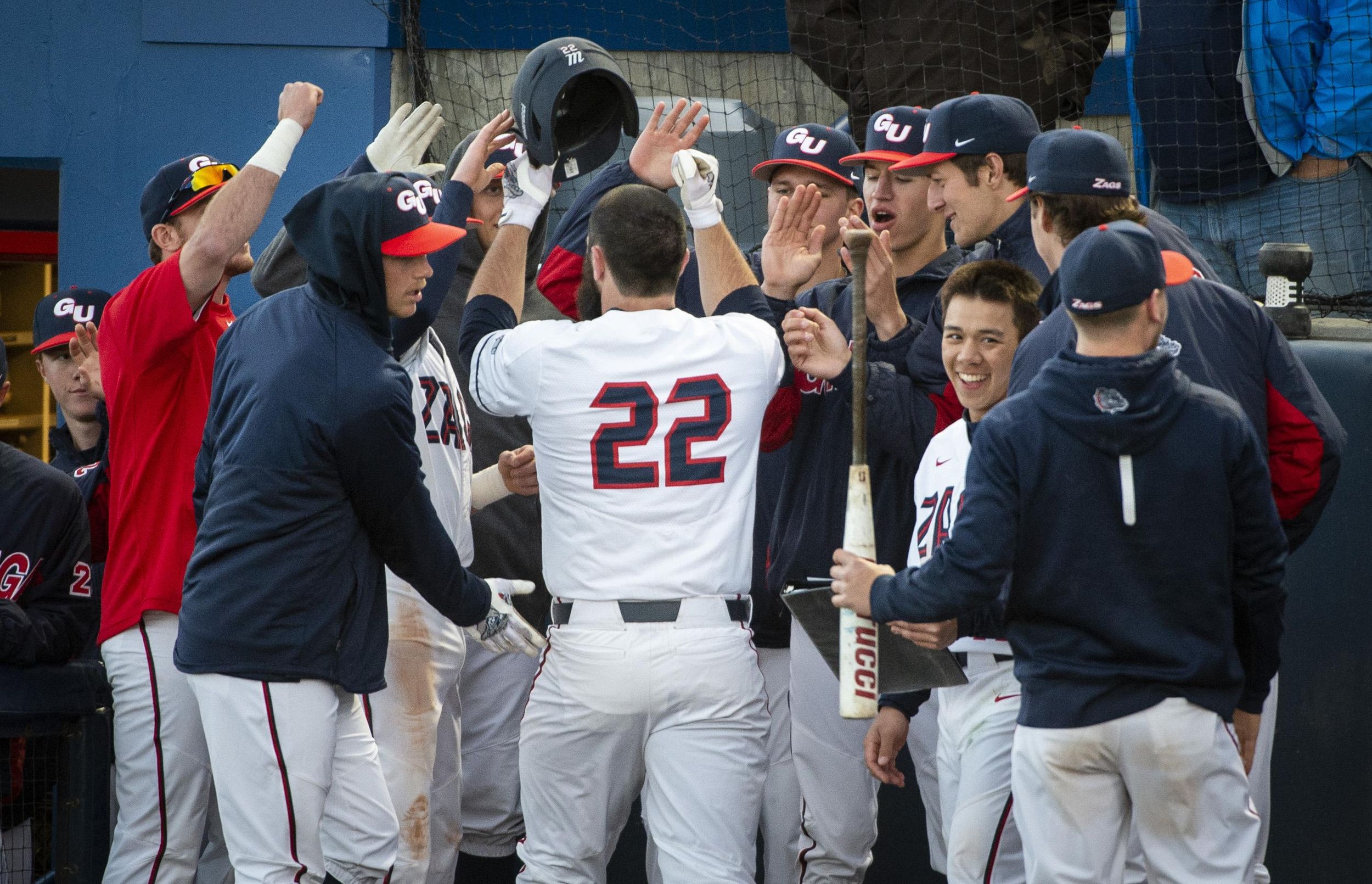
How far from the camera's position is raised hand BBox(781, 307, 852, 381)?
3.28 meters

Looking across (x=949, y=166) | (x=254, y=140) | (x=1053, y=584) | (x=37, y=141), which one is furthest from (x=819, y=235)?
(x=37, y=141)

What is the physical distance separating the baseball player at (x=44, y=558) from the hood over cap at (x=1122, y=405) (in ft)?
8.93

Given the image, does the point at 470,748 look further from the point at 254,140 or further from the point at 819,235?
the point at 254,140

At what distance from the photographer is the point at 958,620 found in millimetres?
2857

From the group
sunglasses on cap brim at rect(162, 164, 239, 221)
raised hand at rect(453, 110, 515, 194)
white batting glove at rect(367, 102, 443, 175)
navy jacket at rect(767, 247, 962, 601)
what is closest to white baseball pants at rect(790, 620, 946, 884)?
navy jacket at rect(767, 247, 962, 601)

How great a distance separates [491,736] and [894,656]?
1549 millimetres

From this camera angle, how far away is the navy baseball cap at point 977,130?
3.51m

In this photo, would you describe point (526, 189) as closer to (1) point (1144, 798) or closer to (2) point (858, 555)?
(2) point (858, 555)

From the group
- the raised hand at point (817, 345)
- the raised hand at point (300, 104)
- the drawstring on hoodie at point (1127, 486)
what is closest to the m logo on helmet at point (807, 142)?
the raised hand at point (817, 345)

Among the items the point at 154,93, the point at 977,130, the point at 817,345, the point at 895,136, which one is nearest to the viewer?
the point at 817,345

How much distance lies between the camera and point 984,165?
3557mm

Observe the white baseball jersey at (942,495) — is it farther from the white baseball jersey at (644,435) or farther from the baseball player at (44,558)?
the baseball player at (44,558)

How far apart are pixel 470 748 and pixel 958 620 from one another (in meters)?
1.79

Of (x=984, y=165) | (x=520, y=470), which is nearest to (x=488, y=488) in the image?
(x=520, y=470)
